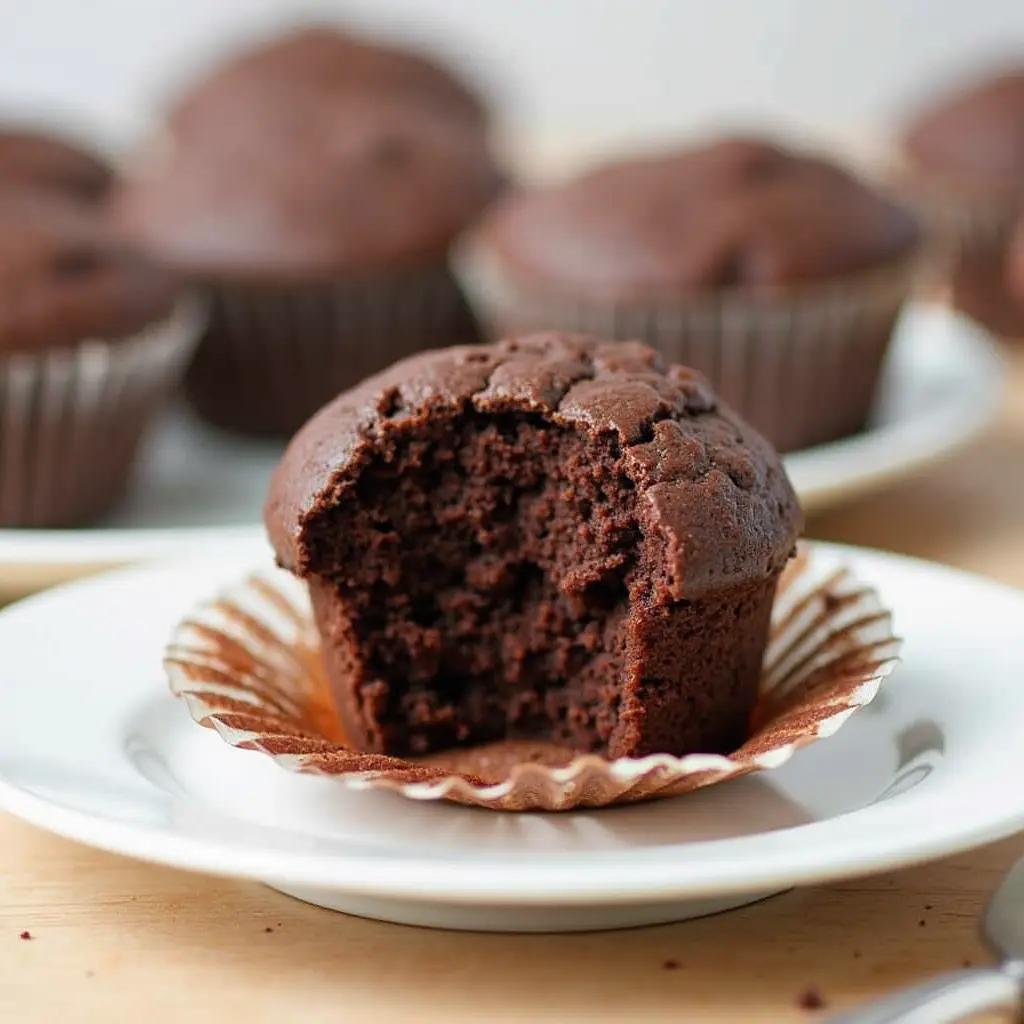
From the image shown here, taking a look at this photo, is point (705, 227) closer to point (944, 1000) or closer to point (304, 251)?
point (304, 251)

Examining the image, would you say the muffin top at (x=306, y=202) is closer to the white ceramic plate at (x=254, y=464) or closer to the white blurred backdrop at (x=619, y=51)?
the white ceramic plate at (x=254, y=464)

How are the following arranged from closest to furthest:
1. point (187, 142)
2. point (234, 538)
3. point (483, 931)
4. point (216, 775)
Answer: point (483, 931), point (216, 775), point (234, 538), point (187, 142)

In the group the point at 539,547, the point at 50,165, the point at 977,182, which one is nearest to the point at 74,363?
the point at 539,547

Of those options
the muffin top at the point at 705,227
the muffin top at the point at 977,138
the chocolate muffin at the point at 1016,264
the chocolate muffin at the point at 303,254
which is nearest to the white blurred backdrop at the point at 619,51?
the muffin top at the point at 977,138

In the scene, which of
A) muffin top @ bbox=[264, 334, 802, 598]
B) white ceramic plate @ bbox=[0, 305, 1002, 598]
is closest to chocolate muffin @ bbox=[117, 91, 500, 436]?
white ceramic plate @ bbox=[0, 305, 1002, 598]

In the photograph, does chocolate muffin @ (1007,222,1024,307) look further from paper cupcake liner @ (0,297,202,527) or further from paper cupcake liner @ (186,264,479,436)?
paper cupcake liner @ (0,297,202,527)

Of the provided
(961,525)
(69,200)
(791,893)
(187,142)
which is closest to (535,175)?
(187,142)

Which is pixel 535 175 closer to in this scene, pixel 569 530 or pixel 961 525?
pixel 961 525
